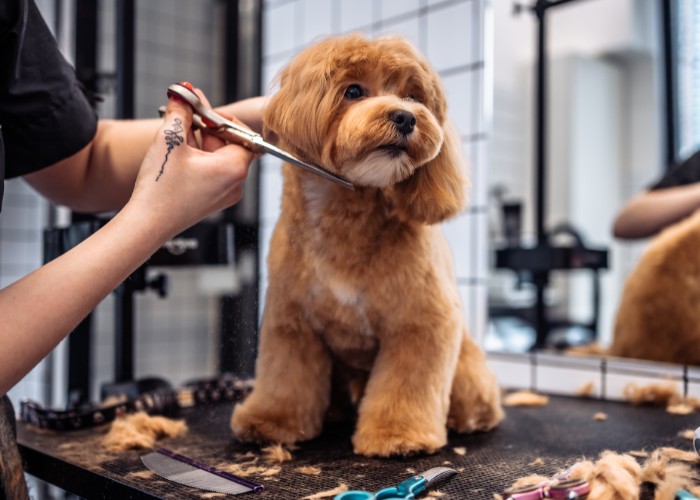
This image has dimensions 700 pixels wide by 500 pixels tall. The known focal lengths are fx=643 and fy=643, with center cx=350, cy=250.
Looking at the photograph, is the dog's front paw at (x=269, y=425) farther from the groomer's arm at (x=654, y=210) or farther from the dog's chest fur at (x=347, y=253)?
the groomer's arm at (x=654, y=210)

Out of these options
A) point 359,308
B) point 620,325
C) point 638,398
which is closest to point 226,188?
point 359,308

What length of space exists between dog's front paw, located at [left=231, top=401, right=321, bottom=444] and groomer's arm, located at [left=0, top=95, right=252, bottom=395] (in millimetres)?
347

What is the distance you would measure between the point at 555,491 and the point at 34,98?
0.81 metres

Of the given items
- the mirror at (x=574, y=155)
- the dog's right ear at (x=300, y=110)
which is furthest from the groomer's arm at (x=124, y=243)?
the mirror at (x=574, y=155)

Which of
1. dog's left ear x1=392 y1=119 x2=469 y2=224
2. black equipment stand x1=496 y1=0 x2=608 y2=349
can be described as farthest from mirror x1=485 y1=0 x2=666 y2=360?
dog's left ear x1=392 y1=119 x2=469 y2=224

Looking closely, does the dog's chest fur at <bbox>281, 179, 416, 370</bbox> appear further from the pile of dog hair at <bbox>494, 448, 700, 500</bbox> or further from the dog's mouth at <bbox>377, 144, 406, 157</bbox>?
the pile of dog hair at <bbox>494, 448, 700, 500</bbox>

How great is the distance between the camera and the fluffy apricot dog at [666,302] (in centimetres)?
136

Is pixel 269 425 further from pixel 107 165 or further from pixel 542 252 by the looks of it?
pixel 542 252

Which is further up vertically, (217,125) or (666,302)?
(217,125)

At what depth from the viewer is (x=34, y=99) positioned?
871 millimetres

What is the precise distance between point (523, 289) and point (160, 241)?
1109mm

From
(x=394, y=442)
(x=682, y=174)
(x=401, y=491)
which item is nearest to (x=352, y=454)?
(x=394, y=442)

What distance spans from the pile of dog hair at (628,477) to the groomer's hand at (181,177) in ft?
1.51

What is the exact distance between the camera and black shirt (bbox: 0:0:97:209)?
0.80 meters
